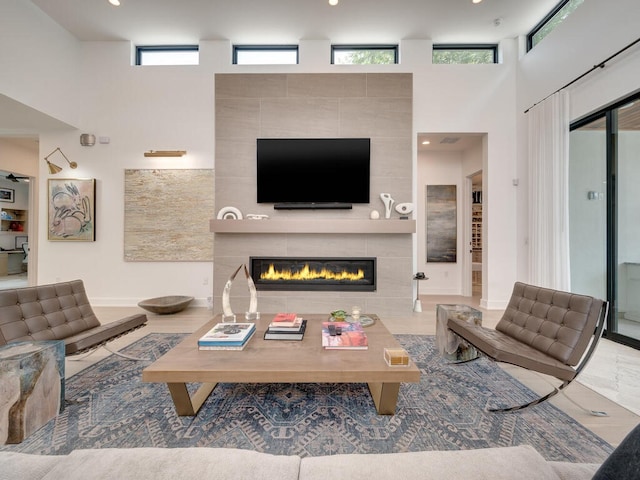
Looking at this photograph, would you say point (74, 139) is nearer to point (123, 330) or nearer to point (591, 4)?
point (123, 330)

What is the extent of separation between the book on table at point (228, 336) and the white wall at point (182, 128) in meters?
2.71

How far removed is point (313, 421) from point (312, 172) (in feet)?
10.4

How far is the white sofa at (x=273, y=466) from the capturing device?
0.69 meters

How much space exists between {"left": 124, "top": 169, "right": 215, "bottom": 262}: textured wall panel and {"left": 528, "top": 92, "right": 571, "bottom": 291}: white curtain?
4.59 m

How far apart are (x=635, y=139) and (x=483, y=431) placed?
11.3 feet

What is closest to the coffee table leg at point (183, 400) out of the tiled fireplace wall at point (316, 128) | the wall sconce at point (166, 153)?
the tiled fireplace wall at point (316, 128)

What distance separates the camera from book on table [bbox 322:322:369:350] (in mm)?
1803

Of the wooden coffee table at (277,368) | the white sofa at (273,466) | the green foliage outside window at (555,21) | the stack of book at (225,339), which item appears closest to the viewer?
the white sofa at (273,466)

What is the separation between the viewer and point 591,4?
124 inches

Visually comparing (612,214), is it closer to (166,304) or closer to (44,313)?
(44,313)

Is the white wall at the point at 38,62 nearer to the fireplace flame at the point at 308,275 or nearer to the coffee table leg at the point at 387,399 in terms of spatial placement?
the fireplace flame at the point at 308,275

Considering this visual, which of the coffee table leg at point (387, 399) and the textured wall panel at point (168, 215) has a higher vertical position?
the textured wall panel at point (168, 215)

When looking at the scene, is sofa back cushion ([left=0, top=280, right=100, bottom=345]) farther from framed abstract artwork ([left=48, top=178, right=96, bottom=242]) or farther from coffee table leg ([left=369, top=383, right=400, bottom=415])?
framed abstract artwork ([left=48, top=178, right=96, bottom=242])

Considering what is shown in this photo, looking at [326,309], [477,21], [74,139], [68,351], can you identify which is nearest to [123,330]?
[68,351]
